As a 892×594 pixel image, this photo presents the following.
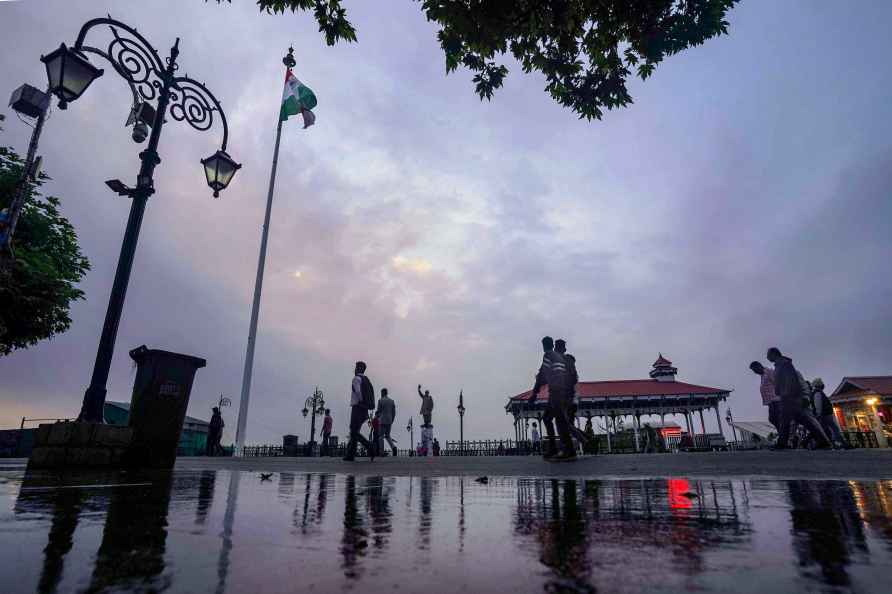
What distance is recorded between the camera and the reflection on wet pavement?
744 mm

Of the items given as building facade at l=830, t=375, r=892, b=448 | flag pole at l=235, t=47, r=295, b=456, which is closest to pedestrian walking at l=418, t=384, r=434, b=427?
flag pole at l=235, t=47, r=295, b=456

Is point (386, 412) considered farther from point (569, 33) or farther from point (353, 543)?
point (353, 543)

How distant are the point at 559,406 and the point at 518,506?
17.8 ft

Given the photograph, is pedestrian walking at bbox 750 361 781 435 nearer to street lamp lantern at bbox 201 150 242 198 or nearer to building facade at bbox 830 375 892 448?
street lamp lantern at bbox 201 150 242 198

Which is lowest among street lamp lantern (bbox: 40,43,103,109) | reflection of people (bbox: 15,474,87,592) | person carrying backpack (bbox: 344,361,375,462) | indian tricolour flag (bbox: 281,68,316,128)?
reflection of people (bbox: 15,474,87,592)

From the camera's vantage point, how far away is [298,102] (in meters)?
A: 18.8

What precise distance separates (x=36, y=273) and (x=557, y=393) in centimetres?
1548

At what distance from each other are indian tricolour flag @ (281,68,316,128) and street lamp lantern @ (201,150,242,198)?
1212 centimetres

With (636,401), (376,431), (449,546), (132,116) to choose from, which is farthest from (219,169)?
(636,401)

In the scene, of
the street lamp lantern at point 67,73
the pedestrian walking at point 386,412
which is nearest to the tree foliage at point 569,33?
the street lamp lantern at point 67,73

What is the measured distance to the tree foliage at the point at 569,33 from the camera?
4.52m

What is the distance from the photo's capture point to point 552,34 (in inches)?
190

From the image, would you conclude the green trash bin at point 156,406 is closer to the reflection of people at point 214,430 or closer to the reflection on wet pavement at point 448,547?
the reflection on wet pavement at point 448,547

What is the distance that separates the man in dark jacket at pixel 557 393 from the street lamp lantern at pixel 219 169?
5728 millimetres
